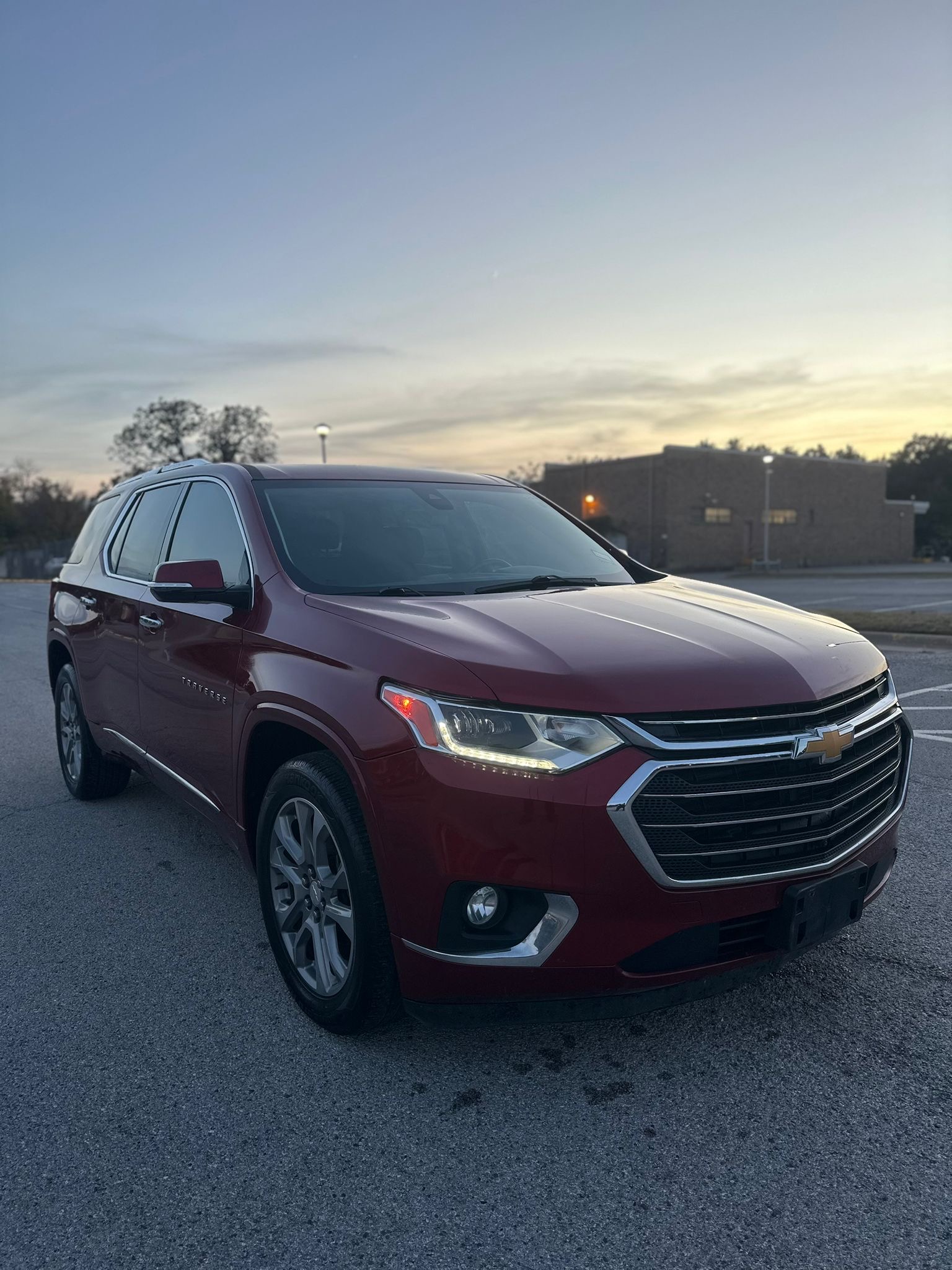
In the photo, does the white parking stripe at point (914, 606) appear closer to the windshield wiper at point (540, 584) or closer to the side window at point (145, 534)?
the windshield wiper at point (540, 584)

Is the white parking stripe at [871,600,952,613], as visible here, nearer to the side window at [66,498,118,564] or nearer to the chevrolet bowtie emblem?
the side window at [66,498,118,564]

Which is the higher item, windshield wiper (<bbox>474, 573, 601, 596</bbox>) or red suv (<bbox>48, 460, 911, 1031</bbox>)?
windshield wiper (<bbox>474, 573, 601, 596</bbox>)

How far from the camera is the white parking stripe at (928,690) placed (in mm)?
8314

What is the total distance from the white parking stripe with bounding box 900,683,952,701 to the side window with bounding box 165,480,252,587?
20.6ft

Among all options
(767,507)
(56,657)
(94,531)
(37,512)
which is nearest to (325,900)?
(94,531)

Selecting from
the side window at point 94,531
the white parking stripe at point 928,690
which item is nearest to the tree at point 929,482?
the white parking stripe at point 928,690

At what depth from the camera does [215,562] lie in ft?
11.5

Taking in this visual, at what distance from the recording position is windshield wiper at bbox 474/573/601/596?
358 cm

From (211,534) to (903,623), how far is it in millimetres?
11434

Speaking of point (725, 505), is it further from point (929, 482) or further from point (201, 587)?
point (201, 587)

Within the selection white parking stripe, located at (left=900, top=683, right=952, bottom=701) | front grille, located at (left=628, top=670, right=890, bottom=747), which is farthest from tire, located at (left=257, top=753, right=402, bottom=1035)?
white parking stripe, located at (left=900, top=683, right=952, bottom=701)

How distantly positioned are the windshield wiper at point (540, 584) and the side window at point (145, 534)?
6.06 ft

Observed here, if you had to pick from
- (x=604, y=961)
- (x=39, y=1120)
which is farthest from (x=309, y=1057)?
(x=604, y=961)

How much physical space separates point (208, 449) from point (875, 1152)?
7480 centimetres
